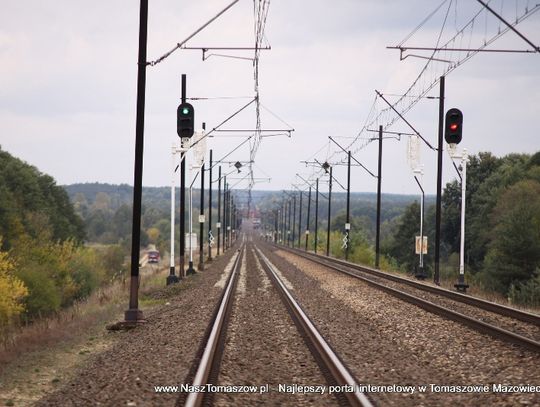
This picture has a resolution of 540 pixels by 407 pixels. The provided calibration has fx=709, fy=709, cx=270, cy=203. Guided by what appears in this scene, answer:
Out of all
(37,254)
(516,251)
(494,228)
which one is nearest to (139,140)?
(37,254)

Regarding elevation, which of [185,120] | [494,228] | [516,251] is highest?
[185,120]

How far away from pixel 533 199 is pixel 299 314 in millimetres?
63346

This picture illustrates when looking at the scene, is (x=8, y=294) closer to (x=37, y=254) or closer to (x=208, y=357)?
(x=37, y=254)

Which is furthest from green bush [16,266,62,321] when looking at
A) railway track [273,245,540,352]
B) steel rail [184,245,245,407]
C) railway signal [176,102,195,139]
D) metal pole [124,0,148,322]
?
metal pole [124,0,148,322]

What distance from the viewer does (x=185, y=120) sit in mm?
21266

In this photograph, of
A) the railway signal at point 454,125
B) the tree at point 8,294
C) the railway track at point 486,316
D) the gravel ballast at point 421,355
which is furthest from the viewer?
the tree at point 8,294

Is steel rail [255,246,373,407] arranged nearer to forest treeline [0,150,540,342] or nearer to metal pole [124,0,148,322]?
Result: metal pole [124,0,148,322]

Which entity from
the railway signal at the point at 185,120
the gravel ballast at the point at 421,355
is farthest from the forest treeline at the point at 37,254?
the gravel ballast at the point at 421,355

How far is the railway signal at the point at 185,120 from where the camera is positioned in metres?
21.1

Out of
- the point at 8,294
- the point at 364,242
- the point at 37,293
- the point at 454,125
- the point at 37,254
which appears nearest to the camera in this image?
the point at 454,125

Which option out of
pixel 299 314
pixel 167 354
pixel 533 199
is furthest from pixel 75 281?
pixel 167 354

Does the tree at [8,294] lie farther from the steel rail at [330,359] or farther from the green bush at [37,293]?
the steel rail at [330,359]

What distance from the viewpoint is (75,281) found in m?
66.8

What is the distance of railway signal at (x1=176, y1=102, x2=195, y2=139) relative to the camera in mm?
21141
